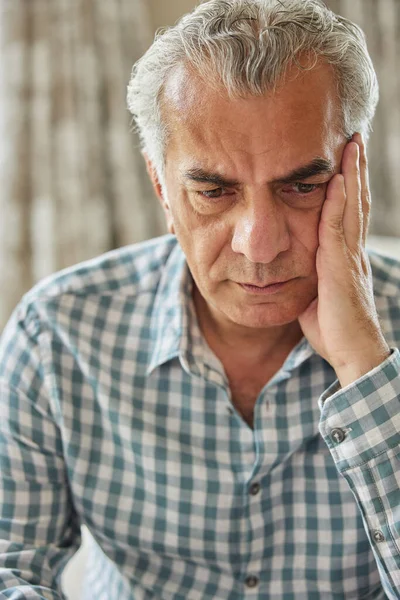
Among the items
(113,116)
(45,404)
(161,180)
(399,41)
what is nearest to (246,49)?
(161,180)

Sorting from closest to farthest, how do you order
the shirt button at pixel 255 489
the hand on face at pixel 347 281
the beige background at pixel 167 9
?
1. the hand on face at pixel 347 281
2. the shirt button at pixel 255 489
3. the beige background at pixel 167 9

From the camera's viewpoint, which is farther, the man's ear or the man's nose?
the man's ear

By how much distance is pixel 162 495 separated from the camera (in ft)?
4.95

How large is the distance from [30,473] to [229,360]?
450mm

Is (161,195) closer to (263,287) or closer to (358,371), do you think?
(263,287)

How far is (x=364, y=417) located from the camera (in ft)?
4.29

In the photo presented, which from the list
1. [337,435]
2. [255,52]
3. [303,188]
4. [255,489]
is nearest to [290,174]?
[303,188]

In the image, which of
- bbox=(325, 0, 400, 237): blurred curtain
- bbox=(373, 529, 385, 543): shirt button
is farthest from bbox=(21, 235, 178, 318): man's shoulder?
bbox=(325, 0, 400, 237): blurred curtain

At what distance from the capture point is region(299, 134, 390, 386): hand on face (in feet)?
4.46

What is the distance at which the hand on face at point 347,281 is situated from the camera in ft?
4.46

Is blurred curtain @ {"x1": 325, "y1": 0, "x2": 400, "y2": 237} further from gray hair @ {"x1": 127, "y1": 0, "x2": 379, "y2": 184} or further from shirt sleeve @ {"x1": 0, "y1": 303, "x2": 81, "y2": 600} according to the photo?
shirt sleeve @ {"x1": 0, "y1": 303, "x2": 81, "y2": 600}

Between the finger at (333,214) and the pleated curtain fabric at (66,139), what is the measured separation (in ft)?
6.48

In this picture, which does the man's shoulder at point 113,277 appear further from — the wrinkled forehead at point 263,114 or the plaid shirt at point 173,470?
the wrinkled forehead at point 263,114

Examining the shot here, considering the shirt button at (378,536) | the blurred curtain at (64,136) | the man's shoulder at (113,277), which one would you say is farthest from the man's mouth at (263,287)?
the blurred curtain at (64,136)
